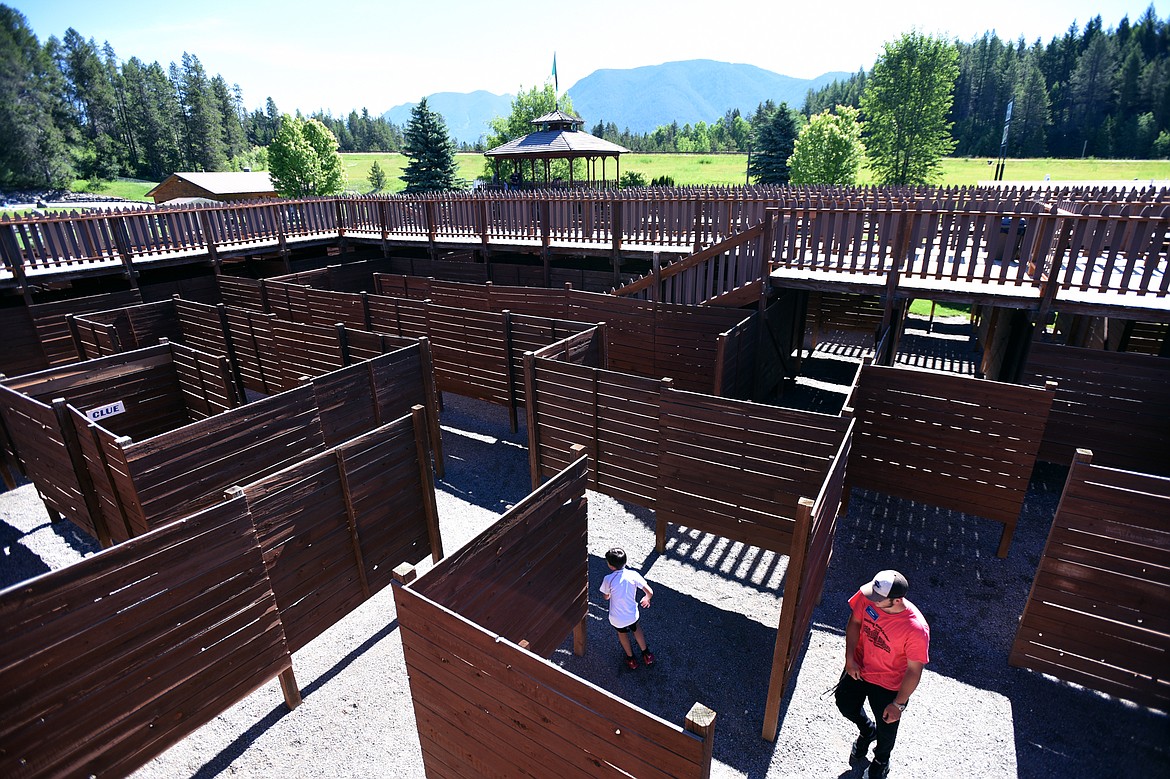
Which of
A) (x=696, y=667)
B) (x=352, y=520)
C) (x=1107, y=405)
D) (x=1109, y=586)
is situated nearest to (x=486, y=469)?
(x=352, y=520)

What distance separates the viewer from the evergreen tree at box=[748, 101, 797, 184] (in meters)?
52.3

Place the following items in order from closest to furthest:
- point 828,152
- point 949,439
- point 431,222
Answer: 1. point 949,439
2. point 431,222
3. point 828,152

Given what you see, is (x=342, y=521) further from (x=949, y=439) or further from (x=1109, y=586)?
(x=949, y=439)

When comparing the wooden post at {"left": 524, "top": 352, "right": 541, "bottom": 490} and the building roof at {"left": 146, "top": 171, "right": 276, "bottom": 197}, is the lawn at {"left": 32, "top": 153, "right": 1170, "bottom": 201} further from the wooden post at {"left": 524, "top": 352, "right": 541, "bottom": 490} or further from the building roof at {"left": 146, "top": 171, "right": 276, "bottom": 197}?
the wooden post at {"left": 524, "top": 352, "right": 541, "bottom": 490}

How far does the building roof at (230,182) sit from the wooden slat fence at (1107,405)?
2797 inches

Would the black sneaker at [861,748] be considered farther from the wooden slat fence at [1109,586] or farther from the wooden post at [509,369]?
the wooden post at [509,369]

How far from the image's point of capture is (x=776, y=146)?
175ft

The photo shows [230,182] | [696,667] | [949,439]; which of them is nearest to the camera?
[696,667]

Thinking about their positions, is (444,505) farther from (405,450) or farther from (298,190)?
(298,190)

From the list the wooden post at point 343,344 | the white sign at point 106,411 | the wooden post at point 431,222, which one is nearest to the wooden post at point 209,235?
the wooden post at point 431,222

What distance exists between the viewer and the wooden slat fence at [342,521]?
17.5 ft

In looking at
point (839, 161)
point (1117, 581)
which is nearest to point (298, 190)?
point (839, 161)

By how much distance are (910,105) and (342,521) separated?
171ft

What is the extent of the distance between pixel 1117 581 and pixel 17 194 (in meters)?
110
